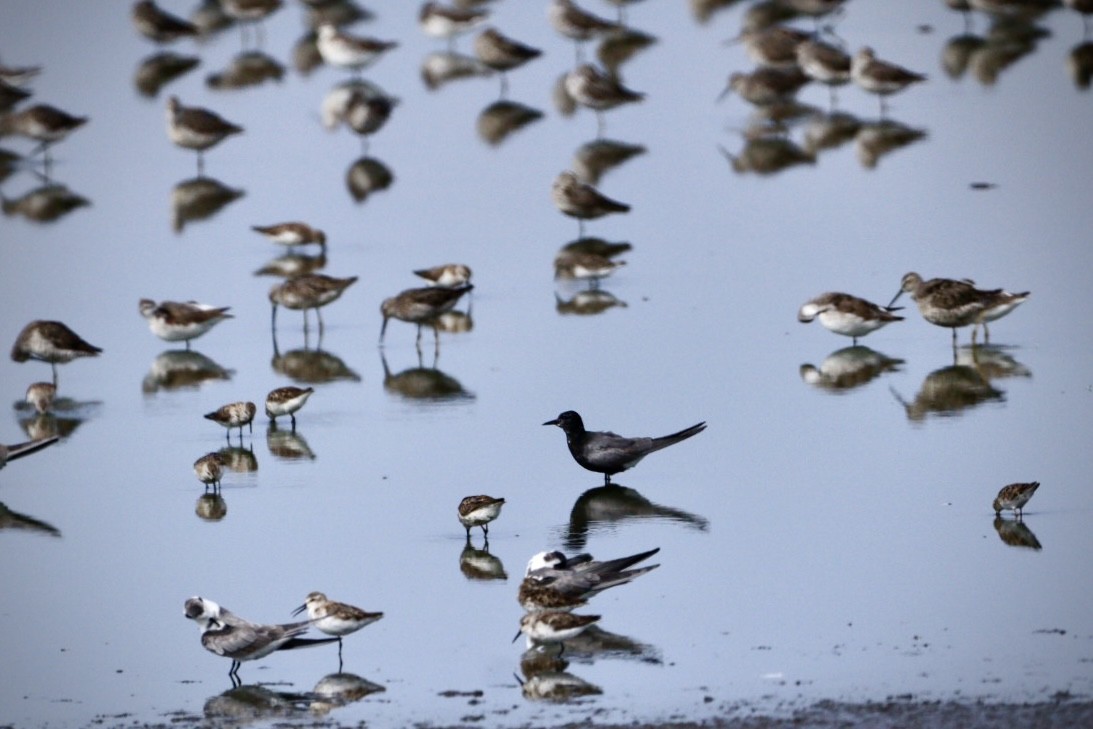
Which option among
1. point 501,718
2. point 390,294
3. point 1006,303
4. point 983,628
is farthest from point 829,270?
point 501,718

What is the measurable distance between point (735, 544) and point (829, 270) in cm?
847

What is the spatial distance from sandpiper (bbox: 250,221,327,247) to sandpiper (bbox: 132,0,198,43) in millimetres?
14096

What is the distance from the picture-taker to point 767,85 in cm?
2875

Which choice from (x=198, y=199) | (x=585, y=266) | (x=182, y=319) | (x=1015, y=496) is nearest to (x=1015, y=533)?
(x=1015, y=496)

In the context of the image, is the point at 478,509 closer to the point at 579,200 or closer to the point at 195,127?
the point at 579,200

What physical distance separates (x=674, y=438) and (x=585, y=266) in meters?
6.04

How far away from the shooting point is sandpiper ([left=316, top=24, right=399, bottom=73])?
103 feet

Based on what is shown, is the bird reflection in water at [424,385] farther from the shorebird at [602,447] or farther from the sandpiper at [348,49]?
the sandpiper at [348,49]

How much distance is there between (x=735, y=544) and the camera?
1190 cm

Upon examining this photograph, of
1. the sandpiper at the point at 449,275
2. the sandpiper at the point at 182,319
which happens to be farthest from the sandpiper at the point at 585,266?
A: the sandpiper at the point at 182,319

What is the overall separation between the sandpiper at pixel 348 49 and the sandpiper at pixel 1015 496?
2095 centimetres

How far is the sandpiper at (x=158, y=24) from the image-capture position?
1347 inches

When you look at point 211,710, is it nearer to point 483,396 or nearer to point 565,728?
point 565,728

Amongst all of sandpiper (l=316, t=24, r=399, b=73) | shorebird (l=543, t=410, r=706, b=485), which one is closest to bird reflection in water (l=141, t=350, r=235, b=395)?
shorebird (l=543, t=410, r=706, b=485)
